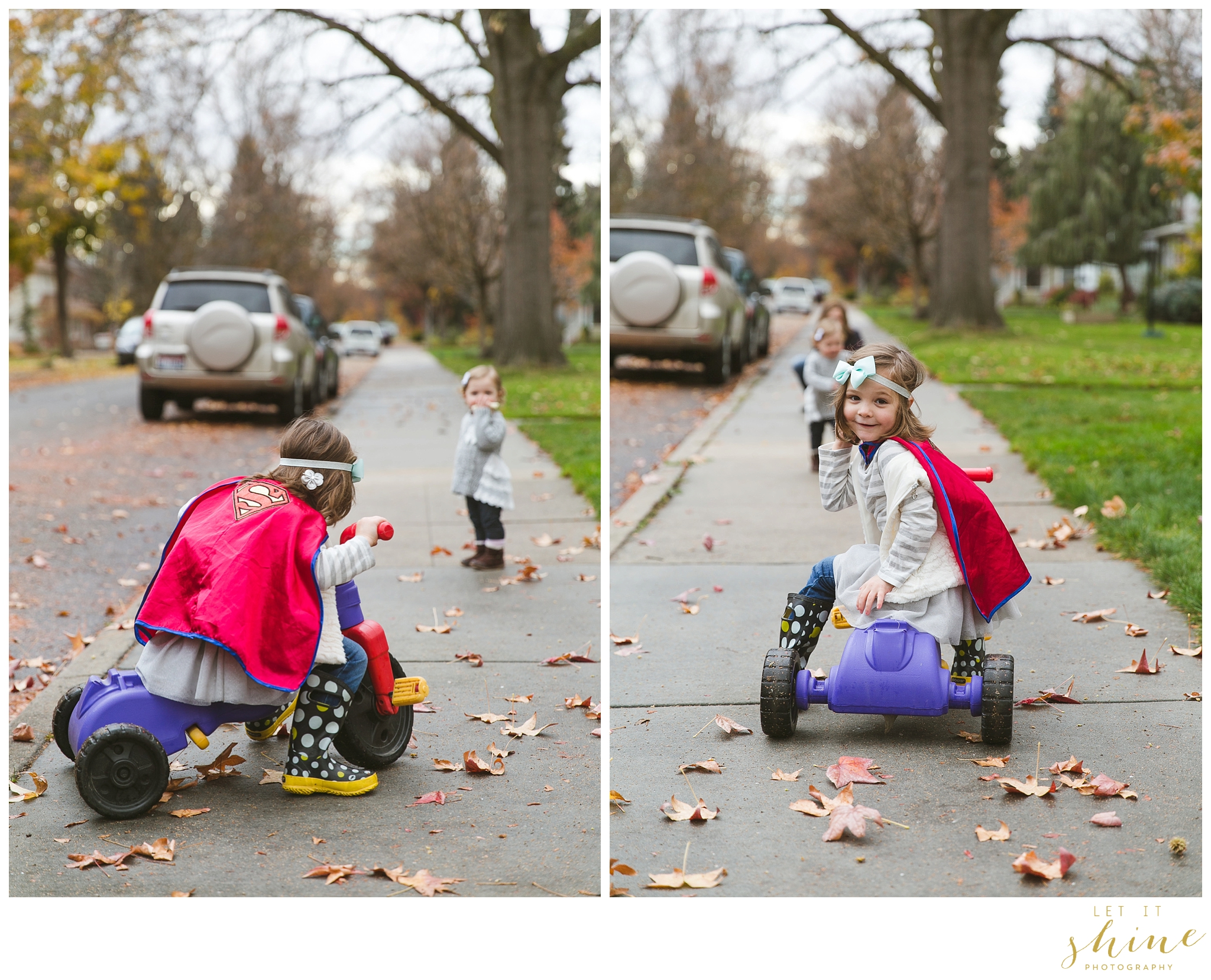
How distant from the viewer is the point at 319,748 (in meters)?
3.55

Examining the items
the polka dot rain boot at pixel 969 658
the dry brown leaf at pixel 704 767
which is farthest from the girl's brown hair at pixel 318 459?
the polka dot rain boot at pixel 969 658

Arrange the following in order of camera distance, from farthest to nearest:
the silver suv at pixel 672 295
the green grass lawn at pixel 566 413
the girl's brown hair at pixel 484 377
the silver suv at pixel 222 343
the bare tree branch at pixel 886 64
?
1. the bare tree branch at pixel 886 64
2. the silver suv at pixel 222 343
3. the silver suv at pixel 672 295
4. the green grass lawn at pixel 566 413
5. the girl's brown hair at pixel 484 377

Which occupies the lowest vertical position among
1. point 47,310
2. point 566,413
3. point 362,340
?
point 566,413

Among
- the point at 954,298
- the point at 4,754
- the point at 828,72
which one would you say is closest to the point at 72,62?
the point at 828,72

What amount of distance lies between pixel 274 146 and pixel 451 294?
21799mm

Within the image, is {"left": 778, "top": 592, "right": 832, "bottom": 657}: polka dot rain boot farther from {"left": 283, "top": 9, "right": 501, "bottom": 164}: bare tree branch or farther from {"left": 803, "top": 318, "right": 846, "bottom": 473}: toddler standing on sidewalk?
{"left": 283, "top": 9, "right": 501, "bottom": 164}: bare tree branch

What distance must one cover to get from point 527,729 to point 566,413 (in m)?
9.07

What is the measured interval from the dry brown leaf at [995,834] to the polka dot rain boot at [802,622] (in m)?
1.04

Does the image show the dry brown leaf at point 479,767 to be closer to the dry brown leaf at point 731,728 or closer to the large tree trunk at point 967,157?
the dry brown leaf at point 731,728

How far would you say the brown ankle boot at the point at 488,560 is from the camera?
21.2 ft

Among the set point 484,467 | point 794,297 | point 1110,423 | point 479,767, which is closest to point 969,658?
point 479,767

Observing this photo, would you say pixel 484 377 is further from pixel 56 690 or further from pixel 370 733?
pixel 370 733

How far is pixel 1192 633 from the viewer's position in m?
4.73

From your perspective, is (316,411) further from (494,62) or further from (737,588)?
(737,588)
